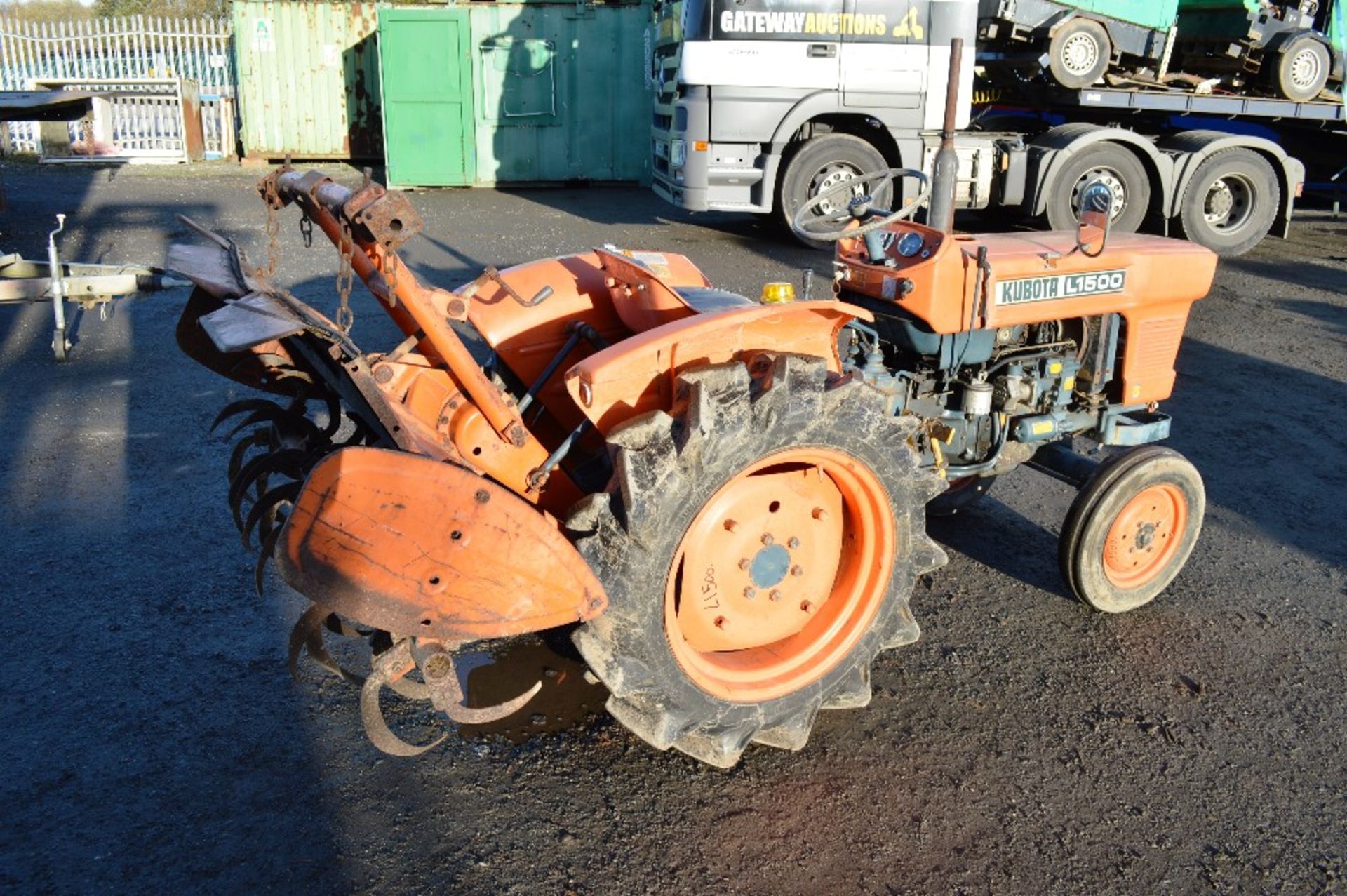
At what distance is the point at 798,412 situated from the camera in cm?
291

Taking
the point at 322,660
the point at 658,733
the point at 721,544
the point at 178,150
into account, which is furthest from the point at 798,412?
the point at 178,150

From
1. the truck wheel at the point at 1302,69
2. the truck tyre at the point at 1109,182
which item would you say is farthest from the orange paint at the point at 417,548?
the truck wheel at the point at 1302,69

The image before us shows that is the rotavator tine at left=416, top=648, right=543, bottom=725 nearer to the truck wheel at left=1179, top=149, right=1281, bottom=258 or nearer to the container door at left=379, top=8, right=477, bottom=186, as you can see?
the truck wheel at left=1179, top=149, right=1281, bottom=258

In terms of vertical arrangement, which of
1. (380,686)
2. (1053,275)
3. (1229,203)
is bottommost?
(380,686)

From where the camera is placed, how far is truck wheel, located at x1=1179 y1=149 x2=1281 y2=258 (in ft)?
37.0

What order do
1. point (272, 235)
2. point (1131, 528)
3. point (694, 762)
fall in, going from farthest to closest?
point (1131, 528) < point (694, 762) < point (272, 235)

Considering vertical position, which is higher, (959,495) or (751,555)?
(751,555)

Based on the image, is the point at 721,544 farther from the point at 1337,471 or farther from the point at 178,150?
the point at 178,150

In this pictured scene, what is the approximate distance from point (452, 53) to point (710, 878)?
48.7ft

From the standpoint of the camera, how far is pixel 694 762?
10.7 ft

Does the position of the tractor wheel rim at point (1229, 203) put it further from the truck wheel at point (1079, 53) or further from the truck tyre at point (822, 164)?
the truck tyre at point (822, 164)

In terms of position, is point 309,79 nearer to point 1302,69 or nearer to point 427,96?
point 427,96

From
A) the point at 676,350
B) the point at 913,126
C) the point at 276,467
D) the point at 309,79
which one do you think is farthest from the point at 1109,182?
the point at 309,79

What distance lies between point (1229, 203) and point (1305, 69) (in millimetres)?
1606
